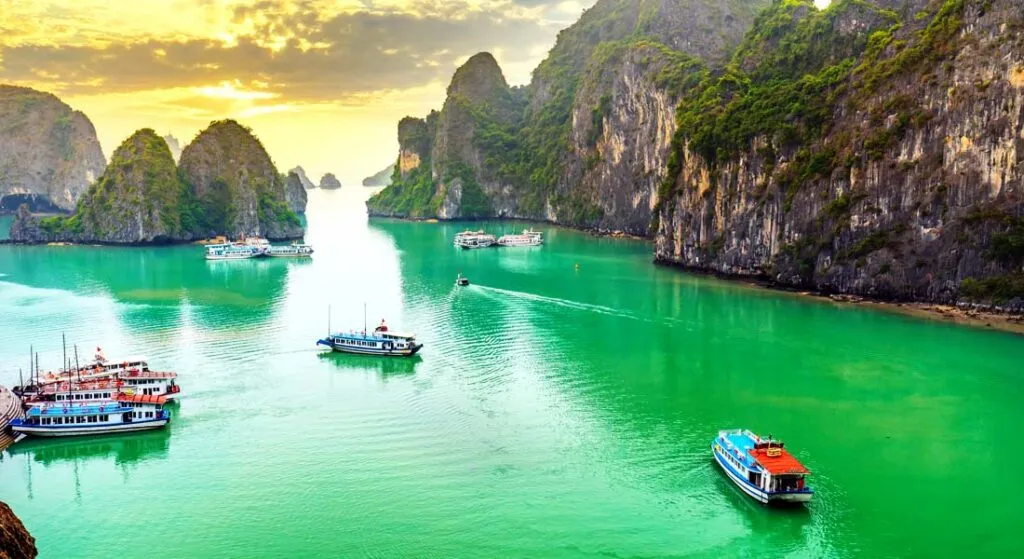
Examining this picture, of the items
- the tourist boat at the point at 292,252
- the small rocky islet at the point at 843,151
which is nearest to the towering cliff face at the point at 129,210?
the tourist boat at the point at 292,252

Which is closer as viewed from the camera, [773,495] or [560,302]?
[773,495]

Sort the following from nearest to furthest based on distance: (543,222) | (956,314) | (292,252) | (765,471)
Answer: (765,471)
(956,314)
(292,252)
(543,222)

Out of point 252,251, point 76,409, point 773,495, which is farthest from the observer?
point 252,251

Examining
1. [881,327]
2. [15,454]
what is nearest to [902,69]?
[881,327]

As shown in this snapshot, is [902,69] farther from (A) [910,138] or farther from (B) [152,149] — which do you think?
(B) [152,149]

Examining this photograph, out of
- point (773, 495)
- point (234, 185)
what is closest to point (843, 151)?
point (773, 495)

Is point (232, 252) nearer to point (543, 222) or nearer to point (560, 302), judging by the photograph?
point (560, 302)

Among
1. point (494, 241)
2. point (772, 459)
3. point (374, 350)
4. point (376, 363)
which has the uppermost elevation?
point (494, 241)
